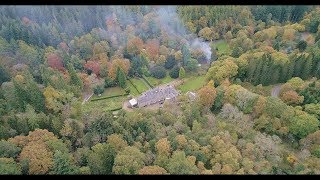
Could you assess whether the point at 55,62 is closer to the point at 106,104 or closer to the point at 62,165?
the point at 106,104

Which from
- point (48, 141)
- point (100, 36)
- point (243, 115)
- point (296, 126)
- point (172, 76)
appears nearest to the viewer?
point (48, 141)

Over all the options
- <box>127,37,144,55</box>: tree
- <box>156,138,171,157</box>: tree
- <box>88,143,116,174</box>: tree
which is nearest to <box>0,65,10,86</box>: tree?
<box>127,37,144,55</box>: tree

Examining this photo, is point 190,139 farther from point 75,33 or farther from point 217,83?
point 75,33


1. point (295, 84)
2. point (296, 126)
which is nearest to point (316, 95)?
point (295, 84)

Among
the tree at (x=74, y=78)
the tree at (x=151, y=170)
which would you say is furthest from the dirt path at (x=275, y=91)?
the tree at (x=74, y=78)

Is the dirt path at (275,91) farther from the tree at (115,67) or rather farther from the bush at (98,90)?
the bush at (98,90)

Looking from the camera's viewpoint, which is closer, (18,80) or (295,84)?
(295,84)
